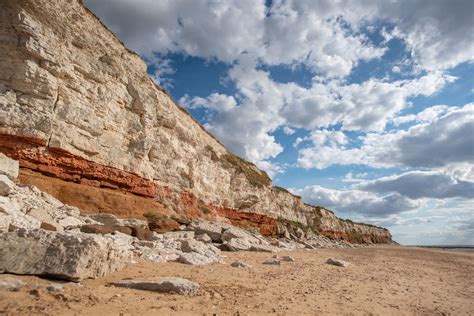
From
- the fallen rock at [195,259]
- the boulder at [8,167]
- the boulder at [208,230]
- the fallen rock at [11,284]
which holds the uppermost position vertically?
the boulder at [8,167]

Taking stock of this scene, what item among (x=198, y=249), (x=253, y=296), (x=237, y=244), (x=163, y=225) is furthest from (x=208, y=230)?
(x=253, y=296)

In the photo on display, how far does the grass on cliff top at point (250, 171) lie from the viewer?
34.5 m

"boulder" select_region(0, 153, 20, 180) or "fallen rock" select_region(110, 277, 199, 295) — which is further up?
"boulder" select_region(0, 153, 20, 180)

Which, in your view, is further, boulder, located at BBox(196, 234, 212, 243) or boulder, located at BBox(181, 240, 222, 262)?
boulder, located at BBox(196, 234, 212, 243)

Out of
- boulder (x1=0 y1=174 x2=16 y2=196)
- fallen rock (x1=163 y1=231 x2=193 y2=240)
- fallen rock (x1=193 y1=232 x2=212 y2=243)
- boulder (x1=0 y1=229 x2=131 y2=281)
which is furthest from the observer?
fallen rock (x1=193 y1=232 x2=212 y2=243)

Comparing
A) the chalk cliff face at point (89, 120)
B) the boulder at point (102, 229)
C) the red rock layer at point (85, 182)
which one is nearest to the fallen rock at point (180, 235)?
the boulder at point (102, 229)

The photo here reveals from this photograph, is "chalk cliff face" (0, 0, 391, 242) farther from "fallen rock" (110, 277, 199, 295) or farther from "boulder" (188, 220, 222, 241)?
"fallen rock" (110, 277, 199, 295)

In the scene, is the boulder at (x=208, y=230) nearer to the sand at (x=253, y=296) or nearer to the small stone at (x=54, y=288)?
the sand at (x=253, y=296)

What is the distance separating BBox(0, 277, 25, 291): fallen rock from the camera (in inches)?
157

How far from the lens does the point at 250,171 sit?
4088 cm

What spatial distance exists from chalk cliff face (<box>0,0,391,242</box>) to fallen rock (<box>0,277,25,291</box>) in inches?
411

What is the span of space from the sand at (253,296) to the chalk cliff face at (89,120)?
32.4 feet

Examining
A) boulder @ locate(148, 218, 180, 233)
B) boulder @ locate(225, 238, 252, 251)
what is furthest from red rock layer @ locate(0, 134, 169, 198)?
boulder @ locate(225, 238, 252, 251)

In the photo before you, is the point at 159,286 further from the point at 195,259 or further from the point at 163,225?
the point at 163,225
